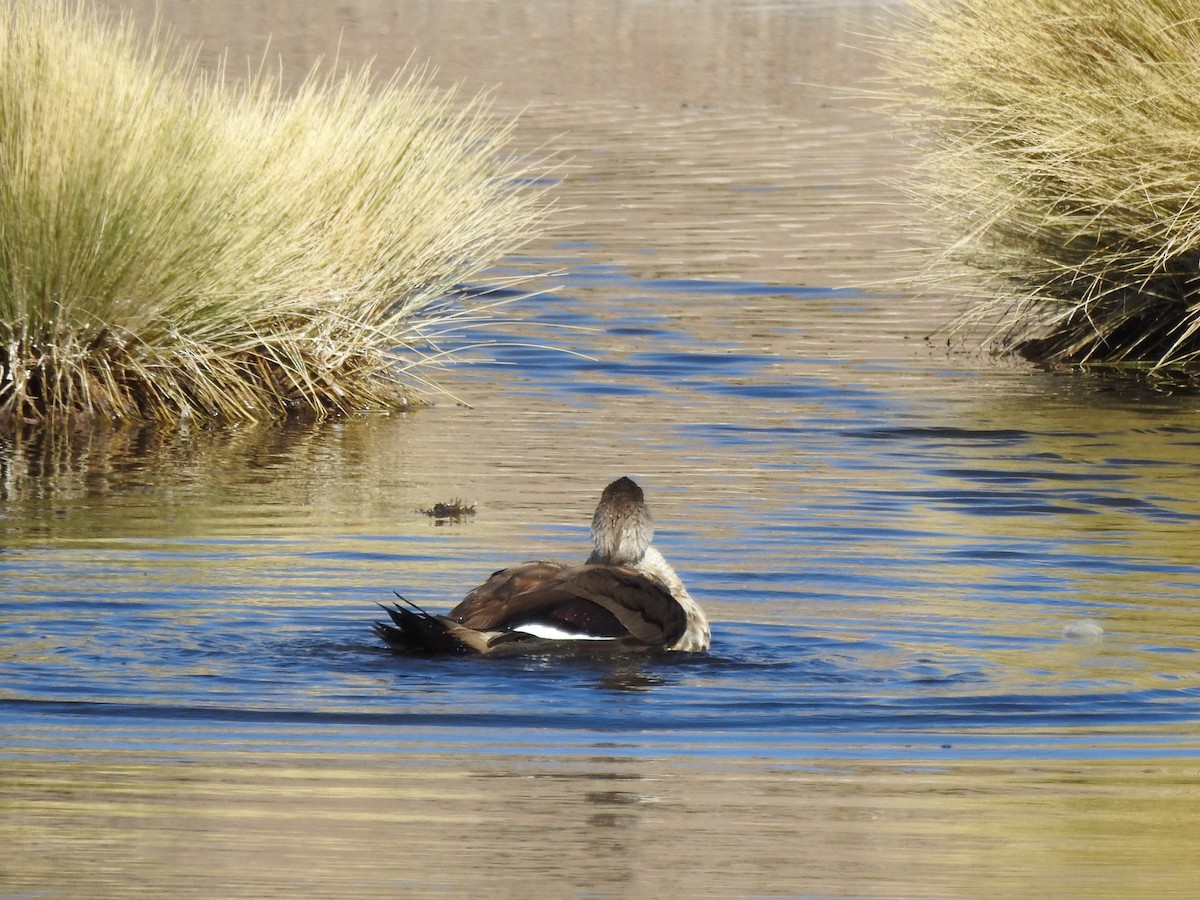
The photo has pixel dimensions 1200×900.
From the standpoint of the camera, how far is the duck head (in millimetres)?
9008

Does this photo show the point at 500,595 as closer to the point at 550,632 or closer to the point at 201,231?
the point at 550,632

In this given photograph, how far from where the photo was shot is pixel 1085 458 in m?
14.0

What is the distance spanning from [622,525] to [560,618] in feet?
2.20

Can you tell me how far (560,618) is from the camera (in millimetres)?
8461

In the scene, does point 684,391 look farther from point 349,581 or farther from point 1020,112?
point 349,581

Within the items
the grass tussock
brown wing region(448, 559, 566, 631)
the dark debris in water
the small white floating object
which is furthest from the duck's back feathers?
the grass tussock

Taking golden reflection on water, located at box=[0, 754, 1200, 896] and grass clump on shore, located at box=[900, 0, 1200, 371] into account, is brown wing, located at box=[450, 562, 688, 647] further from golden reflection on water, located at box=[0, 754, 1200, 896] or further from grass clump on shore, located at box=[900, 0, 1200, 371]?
grass clump on shore, located at box=[900, 0, 1200, 371]

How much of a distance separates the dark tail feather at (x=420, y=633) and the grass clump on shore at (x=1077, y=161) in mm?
7772

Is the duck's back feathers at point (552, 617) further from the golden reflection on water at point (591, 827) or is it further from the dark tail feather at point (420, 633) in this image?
the golden reflection on water at point (591, 827)

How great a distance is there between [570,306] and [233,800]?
582 inches

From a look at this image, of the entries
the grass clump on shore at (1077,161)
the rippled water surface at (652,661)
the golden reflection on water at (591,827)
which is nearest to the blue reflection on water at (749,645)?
the rippled water surface at (652,661)

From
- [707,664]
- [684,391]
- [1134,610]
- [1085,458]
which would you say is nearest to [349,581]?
[707,664]

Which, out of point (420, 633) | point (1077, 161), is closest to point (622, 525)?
point (420, 633)

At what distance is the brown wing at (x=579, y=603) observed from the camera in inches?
333
